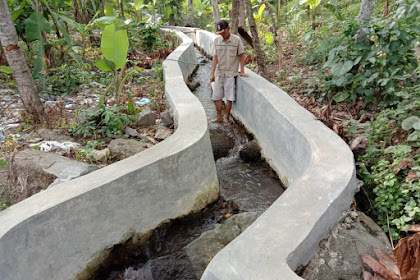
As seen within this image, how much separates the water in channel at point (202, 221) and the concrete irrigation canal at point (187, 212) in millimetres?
11

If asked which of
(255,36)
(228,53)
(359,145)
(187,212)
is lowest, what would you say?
(187,212)

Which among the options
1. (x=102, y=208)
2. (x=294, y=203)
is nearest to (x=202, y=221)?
(x=102, y=208)

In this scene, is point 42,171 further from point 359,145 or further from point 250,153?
point 359,145

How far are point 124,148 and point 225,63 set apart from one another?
2499 millimetres

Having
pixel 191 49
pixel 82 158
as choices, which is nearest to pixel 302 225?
pixel 82 158

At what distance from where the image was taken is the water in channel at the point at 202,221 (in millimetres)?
2809

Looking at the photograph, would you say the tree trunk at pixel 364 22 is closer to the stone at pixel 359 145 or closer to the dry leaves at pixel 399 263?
the stone at pixel 359 145

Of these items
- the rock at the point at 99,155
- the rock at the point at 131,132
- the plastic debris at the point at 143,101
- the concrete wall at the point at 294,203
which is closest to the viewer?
the concrete wall at the point at 294,203

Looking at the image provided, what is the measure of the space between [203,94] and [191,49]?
2924 millimetres

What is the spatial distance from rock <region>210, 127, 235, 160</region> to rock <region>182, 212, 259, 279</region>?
1.77 meters

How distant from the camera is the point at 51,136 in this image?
13.1 ft

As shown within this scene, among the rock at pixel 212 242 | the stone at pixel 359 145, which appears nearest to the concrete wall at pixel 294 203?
the stone at pixel 359 145

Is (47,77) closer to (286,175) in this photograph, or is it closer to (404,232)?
(286,175)

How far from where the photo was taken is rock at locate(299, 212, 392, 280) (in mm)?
2137
